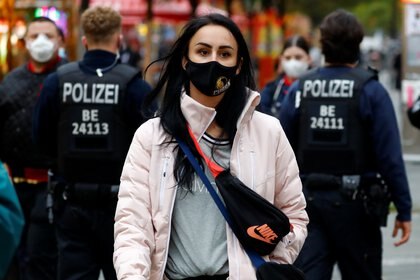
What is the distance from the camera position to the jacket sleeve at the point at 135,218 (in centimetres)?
409

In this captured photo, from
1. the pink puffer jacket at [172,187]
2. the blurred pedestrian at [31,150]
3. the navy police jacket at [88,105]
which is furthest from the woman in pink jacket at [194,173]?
the blurred pedestrian at [31,150]

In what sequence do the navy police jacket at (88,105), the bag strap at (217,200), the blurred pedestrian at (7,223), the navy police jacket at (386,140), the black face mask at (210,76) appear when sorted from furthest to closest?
the navy police jacket at (88,105) < the navy police jacket at (386,140) < the black face mask at (210,76) < the bag strap at (217,200) < the blurred pedestrian at (7,223)

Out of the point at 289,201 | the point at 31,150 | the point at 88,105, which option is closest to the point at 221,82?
the point at 289,201

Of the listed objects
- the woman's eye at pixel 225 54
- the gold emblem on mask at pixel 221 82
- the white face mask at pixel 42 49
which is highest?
the woman's eye at pixel 225 54

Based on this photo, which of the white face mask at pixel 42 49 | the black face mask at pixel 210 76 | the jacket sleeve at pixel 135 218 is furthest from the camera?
the white face mask at pixel 42 49

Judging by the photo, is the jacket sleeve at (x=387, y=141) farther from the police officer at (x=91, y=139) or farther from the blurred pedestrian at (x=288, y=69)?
the blurred pedestrian at (x=288, y=69)

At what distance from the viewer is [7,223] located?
3.43 meters

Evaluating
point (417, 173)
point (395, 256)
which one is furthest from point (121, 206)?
point (417, 173)

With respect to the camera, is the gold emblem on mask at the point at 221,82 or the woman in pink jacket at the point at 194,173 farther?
the gold emblem on mask at the point at 221,82

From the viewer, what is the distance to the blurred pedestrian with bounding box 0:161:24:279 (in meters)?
3.43

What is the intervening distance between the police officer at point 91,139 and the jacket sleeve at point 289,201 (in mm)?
Result: 2375

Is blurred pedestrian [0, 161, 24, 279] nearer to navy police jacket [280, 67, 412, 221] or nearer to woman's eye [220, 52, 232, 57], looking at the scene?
woman's eye [220, 52, 232, 57]

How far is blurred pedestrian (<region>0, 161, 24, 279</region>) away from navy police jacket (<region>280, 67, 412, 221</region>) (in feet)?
11.2

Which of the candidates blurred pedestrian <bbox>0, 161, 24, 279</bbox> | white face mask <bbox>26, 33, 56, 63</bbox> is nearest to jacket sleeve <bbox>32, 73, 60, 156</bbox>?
white face mask <bbox>26, 33, 56, 63</bbox>
